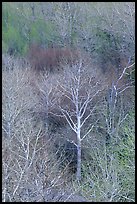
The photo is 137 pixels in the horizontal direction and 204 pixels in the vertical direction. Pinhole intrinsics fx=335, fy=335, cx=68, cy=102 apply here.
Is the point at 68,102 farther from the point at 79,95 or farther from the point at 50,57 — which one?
the point at 50,57

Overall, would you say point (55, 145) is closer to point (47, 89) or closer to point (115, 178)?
point (47, 89)

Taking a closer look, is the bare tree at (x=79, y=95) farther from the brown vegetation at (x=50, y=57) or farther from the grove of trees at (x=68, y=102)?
the brown vegetation at (x=50, y=57)

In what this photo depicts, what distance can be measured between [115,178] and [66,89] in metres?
4.37

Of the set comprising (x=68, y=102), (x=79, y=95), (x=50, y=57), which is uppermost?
(x=50, y=57)

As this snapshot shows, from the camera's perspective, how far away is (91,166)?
896cm

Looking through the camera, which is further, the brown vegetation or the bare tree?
the brown vegetation

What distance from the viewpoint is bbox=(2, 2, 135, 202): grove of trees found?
7.57 meters

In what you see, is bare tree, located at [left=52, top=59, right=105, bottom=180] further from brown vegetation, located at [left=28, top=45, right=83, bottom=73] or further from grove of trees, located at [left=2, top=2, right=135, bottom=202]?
brown vegetation, located at [left=28, top=45, right=83, bottom=73]

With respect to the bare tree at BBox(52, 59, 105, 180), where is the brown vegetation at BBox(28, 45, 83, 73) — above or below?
above

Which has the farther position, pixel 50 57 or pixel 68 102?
pixel 50 57

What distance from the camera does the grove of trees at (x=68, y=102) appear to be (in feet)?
24.8

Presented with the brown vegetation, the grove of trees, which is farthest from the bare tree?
the brown vegetation

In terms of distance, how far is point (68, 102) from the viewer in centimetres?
1075

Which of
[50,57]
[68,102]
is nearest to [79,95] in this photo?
[68,102]
